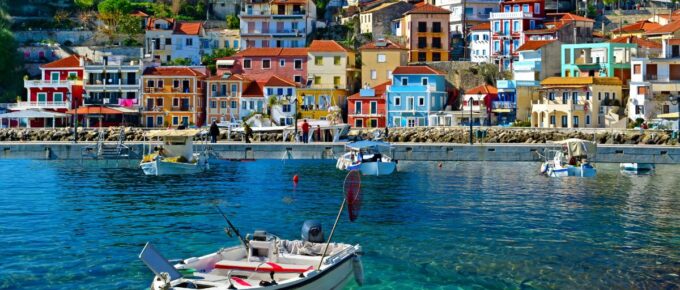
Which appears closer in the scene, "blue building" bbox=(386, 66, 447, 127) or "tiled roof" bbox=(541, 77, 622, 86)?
"tiled roof" bbox=(541, 77, 622, 86)

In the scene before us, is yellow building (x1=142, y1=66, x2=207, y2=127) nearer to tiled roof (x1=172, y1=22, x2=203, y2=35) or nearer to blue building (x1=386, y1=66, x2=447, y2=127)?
tiled roof (x1=172, y1=22, x2=203, y2=35)

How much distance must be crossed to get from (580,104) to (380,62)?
19.8 meters

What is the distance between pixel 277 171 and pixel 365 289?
105ft

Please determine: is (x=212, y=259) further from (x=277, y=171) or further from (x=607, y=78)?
(x=607, y=78)

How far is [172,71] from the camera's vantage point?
3346 inches

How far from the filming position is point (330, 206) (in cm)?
3547

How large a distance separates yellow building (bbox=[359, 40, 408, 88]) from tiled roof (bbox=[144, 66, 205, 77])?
15.7 metres

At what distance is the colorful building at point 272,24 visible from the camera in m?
94.8

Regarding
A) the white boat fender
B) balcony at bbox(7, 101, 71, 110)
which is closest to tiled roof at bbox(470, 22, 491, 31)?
balcony at bbox(7, 101, 71, 110)

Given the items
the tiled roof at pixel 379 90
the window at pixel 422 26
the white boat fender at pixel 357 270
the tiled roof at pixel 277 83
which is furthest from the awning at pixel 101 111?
the white boat fender at pixel 357 270

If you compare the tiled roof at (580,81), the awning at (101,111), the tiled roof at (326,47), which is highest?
the tiled roof at (326,47)

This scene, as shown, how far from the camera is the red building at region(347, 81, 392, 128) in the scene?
82.8 meters

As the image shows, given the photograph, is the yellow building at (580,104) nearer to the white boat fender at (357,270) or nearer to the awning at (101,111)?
the awning at (101,111)

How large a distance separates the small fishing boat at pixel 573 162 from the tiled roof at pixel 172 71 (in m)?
41.0
